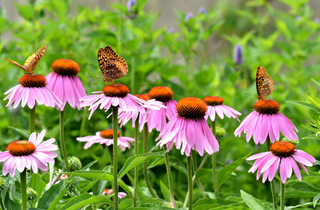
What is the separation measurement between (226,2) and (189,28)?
4544 mm

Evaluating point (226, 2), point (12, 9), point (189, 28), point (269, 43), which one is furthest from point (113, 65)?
point (226, 2)

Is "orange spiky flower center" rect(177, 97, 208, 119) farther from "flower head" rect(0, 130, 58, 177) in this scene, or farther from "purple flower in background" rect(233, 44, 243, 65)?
"purple flower in background" rect(233, 44, 243, 65)

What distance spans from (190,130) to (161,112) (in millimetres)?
157

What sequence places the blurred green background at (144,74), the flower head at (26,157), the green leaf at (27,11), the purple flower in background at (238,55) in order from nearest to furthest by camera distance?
the flower head at (26,157) → the blurred green background at (144,74) → the purple flower in background at (238,55) → the green leaf at (27,11)

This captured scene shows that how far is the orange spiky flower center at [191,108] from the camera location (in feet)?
2.31

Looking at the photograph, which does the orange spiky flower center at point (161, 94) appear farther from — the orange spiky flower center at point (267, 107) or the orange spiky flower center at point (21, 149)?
the orange spiky flower center at point (21, 149)

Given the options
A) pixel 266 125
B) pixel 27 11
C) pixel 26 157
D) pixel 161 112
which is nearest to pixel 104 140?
pixel 161 112

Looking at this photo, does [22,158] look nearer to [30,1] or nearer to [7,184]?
[7,184]

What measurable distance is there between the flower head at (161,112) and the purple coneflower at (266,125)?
0.55ft

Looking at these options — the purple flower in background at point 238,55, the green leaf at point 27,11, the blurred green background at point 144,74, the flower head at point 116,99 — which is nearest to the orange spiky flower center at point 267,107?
the flower head at point 116,99

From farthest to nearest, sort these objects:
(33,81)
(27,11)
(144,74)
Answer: (27,11), (144,74), (33,81)

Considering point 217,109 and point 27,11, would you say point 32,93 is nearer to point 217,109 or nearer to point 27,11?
point 217,109

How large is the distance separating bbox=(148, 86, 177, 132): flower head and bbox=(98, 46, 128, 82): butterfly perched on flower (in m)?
0.10

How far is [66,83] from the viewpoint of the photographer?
0.83m
